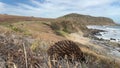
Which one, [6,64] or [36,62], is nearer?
[6,64]

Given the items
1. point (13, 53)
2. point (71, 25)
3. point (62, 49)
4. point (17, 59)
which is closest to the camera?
point (17, 59)

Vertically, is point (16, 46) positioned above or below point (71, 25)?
above

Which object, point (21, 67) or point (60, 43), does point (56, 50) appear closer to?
point (60, 43)

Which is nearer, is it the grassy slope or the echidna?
the echidna

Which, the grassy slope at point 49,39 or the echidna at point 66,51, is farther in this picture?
the grassy slope at point 49,39

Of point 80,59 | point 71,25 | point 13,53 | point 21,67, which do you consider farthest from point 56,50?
point 71,25

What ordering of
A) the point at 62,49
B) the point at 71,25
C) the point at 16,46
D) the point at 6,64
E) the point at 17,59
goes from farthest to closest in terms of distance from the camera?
the point at 71,25 → the point at 62,49 → the point at 16,46 → the point at 17,59 → the point at 6,64

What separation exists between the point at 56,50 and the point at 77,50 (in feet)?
1.53

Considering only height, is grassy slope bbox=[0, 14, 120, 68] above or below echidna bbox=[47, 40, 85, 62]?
below

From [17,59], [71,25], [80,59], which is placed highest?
[17,59]

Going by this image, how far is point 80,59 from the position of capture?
5730 mm

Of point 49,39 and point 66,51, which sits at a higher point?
point 66,51

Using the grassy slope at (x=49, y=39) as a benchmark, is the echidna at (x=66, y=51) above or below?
above

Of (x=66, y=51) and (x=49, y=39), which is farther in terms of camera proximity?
(x=49, y=39)
